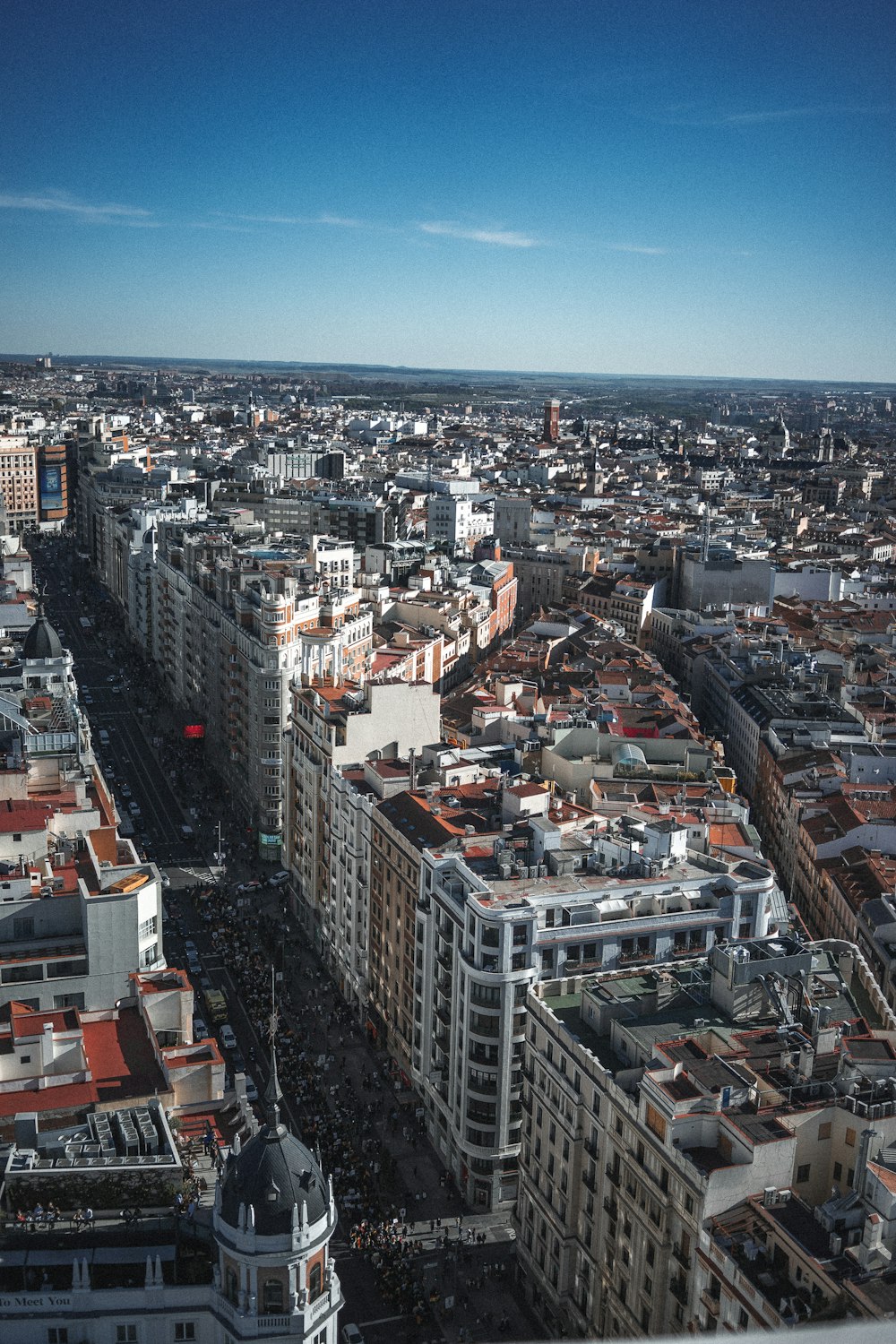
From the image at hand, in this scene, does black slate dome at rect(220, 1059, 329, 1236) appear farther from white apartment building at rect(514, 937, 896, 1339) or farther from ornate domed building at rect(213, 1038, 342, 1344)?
white apartment building at rect(514, 937, 896, 1339)

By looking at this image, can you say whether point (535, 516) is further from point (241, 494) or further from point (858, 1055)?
point (858, 1055)

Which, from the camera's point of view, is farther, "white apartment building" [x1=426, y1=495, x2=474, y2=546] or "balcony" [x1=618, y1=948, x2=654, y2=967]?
"white apartment building" [x1=426, y1=495, x2=474, y2=546]

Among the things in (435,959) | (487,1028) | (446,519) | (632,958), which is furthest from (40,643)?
(446,519)

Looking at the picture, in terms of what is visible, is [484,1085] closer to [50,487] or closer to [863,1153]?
[863,1153]

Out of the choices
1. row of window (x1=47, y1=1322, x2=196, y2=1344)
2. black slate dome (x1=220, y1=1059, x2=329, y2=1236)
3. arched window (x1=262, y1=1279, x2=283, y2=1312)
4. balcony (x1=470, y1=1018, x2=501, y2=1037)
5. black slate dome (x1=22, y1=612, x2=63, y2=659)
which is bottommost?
balcony (x1=470, y1=1018, x2=501, y2=1037)

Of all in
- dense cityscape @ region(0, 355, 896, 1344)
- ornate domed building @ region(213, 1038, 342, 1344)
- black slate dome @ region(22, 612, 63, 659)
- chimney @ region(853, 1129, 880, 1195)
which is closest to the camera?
ornate domed building @ region(213, 1038, 342, 1344)

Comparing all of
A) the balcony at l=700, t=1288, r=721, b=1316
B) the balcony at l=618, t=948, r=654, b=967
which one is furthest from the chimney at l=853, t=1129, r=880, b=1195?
the balcony at l=618, t=948, r=654, b=967

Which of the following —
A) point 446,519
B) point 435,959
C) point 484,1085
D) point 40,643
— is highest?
point 446,519
